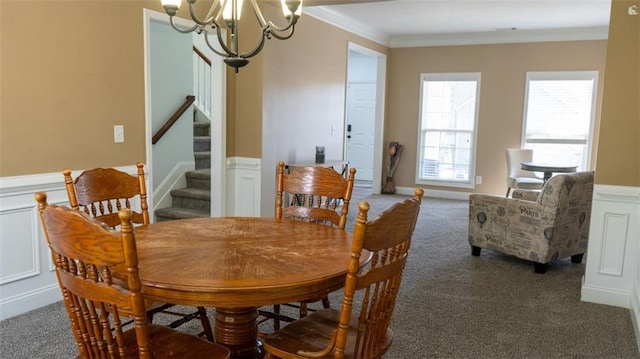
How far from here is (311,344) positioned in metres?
1.73

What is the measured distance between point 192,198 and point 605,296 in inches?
152

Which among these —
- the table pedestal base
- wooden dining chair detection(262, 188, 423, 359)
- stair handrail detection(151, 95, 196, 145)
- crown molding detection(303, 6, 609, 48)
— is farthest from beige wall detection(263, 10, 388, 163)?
wooden dining chair detection(262, 188, 423, 359)

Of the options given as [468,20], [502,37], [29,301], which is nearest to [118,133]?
[29,301]

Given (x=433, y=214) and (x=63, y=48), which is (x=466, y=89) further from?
(x=63, y=48)

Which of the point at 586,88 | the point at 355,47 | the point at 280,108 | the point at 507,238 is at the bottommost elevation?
the point at 507,238

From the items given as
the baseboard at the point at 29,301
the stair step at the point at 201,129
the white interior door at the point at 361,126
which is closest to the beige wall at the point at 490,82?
the white interior door at the point at 361,126

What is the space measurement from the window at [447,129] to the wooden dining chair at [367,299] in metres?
6.37

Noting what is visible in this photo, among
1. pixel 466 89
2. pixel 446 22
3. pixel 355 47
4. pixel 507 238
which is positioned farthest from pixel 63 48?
pixel 466 89

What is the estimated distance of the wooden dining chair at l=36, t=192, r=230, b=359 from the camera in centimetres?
124

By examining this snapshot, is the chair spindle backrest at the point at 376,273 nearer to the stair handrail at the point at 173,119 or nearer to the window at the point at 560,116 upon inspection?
the stair handrail at the point at 173,119

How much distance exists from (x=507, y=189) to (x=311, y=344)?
21.0 ft

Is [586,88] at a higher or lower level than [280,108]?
higher

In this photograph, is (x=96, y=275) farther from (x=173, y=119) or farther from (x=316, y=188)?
(x=173, y=119)

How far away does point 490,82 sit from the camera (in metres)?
7.49
